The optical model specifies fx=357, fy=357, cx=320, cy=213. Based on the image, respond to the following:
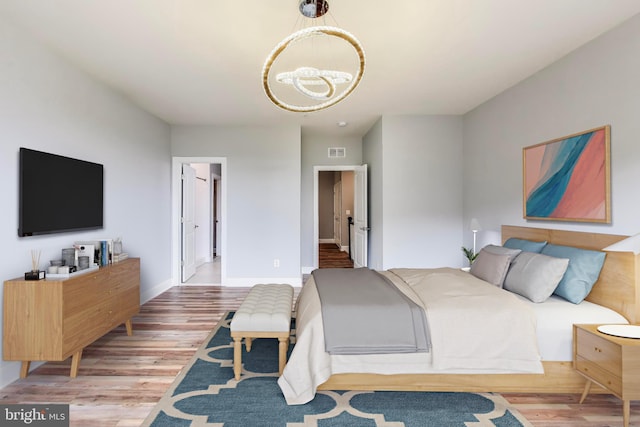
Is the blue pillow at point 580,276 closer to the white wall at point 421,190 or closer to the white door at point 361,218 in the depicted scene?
the white wall at point 421,190

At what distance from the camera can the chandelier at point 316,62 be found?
2.32 m

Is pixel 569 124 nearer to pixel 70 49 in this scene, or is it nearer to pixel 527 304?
pixel 527 304

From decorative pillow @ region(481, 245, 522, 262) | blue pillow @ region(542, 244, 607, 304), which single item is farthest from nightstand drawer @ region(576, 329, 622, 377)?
Result: decorative pillow @ region(481, 245, 522, 262)

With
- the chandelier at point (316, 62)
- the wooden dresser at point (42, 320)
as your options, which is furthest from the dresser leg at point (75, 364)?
the chandelier at point (316, 62)

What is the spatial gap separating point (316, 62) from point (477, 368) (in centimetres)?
288

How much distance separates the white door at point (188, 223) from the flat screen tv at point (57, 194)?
2190mm

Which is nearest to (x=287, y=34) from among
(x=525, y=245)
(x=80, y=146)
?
(x=80, y=146)

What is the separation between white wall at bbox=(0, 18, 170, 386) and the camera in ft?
8.44

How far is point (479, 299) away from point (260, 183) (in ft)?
13.1

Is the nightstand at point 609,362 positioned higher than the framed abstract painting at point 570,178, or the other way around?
the framed abstract painting at point 570,178

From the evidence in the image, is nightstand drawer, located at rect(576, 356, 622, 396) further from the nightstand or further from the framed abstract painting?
the framed abstract painting

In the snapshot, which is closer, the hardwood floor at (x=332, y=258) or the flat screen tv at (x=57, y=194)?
the flat screen tv at (x=57, y=194)

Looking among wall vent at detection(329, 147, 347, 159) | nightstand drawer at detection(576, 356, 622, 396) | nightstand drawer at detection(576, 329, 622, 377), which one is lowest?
nightstand drawer at detection(576, 356, 622, 396)

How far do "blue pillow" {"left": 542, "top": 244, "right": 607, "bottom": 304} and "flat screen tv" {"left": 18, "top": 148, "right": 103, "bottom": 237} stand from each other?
4036mm
